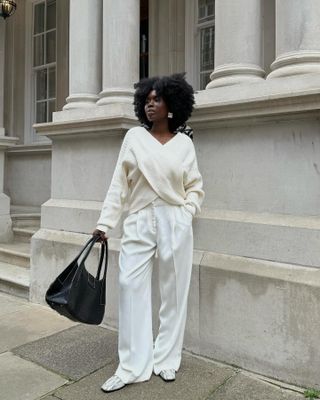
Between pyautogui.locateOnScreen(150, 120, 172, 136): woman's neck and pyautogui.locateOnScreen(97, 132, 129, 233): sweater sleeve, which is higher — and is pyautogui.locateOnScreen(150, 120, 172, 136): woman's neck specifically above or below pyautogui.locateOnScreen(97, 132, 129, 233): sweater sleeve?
above

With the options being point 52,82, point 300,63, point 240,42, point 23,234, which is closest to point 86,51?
point 240,42

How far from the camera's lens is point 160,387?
288 cm

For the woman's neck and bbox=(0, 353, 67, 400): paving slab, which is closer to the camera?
bbox=(0, 353, 67, 400): paving slab

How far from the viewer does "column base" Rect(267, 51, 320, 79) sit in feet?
10.3

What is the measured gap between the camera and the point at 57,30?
862 centimetres

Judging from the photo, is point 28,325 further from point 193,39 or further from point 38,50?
point 38,50

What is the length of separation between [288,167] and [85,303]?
5.71ft

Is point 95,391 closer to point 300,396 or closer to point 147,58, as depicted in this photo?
point 300,396

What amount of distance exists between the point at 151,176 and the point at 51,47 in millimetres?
7177

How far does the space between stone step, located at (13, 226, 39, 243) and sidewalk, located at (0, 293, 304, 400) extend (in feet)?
9.12

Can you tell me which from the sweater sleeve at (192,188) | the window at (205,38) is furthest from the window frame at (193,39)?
the sweater sleeve at (192,188)

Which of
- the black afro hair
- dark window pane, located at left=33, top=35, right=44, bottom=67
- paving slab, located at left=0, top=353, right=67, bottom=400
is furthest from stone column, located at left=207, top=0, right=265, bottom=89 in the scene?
dark window pane, located at left=33, top=35, right=44, bottom=67

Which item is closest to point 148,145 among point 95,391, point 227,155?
point 227,155

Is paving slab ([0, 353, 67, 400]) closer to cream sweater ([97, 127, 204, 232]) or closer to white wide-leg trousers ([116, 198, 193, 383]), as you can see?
white wide-leg trousers ([116, 198, 193, 383])
